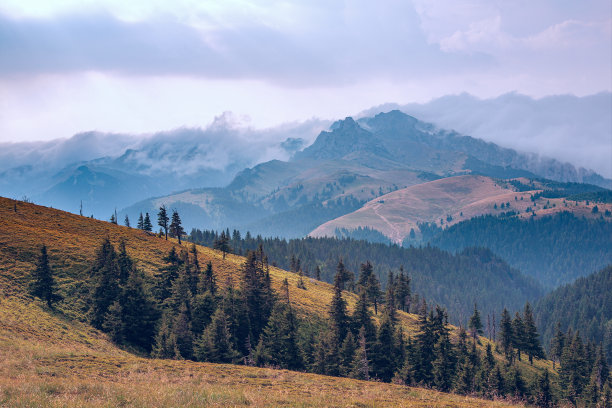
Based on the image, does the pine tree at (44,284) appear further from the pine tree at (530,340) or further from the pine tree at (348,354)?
the pine tree at (530,340)

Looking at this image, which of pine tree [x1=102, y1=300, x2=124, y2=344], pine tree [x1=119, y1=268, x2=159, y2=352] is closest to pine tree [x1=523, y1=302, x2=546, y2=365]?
pine tree [x1=119, y1=268, x2=159, y2=352]

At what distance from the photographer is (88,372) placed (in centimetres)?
2905

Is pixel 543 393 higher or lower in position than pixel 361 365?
lower

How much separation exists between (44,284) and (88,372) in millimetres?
31340

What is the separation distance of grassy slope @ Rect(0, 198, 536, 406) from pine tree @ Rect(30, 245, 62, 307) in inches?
64.8

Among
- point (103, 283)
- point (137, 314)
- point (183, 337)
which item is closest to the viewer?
point (183, 337)

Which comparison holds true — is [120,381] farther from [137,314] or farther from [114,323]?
[137,314]

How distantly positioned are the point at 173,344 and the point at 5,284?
2379cm

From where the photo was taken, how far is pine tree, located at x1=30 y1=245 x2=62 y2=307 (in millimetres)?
53062

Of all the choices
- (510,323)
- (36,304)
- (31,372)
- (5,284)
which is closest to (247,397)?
(31,372)

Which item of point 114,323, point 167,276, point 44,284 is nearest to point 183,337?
point 114,323

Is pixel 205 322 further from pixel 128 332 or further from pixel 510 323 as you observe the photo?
pixel 510 323

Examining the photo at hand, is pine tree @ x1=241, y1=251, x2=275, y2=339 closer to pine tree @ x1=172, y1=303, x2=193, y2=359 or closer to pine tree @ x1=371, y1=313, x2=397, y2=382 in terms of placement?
pine tree @ x1=172, y1=303, x2=193, y2=359

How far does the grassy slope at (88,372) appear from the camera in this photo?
20.3 meters
